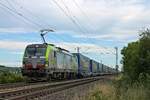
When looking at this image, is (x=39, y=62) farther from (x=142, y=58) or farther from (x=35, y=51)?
(x=142, y=58)

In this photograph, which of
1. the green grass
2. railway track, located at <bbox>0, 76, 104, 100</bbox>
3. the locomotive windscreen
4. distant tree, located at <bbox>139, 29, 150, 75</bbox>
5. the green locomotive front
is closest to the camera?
railway track, located at <bbox>0, 76, 104, 100</bbox>

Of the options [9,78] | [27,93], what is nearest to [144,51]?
[27,93]

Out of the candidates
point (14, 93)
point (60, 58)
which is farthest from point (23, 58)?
point (14, 93)

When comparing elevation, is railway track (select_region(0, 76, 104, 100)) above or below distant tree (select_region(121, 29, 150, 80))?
below

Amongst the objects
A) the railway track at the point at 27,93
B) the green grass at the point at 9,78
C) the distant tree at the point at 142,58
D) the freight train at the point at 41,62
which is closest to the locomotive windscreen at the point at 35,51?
the freight train at the point at 41,62

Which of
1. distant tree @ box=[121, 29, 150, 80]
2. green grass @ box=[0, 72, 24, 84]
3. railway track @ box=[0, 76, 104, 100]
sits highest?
distant tree @ box=[121, 29, 150, 80]

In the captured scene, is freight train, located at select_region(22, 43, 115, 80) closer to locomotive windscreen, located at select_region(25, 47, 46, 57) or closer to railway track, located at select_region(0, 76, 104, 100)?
locomotive windscreen, located at select_region(25, 47, 46, 57)

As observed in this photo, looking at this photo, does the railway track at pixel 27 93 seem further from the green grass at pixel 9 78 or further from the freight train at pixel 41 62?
the green grass at pixel 9 78

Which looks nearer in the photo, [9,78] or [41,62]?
[41,62]

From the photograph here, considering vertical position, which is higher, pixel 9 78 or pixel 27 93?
pixel 9 78

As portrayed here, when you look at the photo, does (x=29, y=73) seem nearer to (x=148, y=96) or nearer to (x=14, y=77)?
(x=14, y=77)

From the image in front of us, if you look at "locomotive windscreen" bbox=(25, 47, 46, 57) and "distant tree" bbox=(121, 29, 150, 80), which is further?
"locomotive windscreen" bbox=(25, 47, 46, 57)

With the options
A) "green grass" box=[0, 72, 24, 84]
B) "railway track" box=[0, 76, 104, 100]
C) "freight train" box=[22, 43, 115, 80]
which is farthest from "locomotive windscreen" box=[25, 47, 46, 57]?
"railway track" box=[0, 76, 104, 100]

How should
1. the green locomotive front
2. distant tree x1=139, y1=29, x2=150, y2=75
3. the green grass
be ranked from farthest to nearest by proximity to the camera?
the green grass
the green locomotive front
distant tree x1=139, y1=29, x2=150, y2=75
